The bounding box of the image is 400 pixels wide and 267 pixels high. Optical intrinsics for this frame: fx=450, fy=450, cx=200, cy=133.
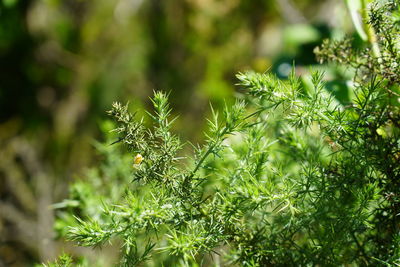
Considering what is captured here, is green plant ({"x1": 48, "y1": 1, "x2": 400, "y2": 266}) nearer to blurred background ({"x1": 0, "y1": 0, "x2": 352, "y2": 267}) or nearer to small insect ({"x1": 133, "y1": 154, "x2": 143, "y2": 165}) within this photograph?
small insect ({"x1": 133, "y1": 154, "x2": 143, "y2": 165})

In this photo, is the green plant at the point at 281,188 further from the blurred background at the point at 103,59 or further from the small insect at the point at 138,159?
the blurred background at the point at 103,59

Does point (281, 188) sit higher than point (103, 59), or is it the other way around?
point (103, 59)

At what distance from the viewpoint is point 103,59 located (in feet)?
5.54

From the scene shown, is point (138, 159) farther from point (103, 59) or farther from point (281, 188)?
point (103, 59)

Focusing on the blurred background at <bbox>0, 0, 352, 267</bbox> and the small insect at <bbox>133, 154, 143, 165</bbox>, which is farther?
the blurred background at <bbox>0, 0, 352, 267</bbox>

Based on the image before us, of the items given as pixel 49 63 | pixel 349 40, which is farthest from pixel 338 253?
pixel 49 63

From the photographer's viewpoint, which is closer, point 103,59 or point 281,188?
point 281,188

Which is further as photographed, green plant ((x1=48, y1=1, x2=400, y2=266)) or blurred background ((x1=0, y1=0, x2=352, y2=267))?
blurred background ((x1=0, y1=0, x2=352, y2=267))

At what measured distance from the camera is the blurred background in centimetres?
165

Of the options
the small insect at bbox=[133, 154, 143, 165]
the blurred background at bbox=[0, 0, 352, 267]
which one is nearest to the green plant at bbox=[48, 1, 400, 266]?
the small insect at bbox=[133, 154, 143, 165]

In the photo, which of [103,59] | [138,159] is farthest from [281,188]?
[103,59]

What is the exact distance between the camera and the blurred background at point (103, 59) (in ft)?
5.40

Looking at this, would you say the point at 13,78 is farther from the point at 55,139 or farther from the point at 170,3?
the point at 170,3

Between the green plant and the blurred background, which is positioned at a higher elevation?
the blurred background
